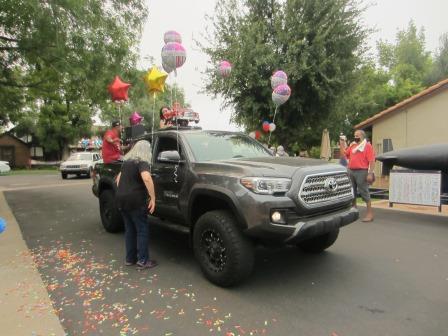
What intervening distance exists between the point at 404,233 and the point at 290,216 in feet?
12.4

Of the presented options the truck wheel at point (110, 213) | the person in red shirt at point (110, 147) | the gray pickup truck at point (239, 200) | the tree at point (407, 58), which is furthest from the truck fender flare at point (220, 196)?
the tree at point (407, 58)

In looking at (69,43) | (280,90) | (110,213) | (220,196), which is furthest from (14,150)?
(220,196)

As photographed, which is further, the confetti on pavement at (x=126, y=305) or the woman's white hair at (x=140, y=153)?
the woman's white hair at (x=140, y=153)

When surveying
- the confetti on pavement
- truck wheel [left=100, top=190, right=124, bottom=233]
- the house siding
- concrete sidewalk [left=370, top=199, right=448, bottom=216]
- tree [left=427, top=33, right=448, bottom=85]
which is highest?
tree [left=427, top=33, right=448, bottom=85]

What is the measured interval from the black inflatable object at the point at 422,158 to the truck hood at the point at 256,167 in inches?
192

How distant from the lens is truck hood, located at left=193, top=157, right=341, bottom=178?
12.7 ft

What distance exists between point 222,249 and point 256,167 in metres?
0.98

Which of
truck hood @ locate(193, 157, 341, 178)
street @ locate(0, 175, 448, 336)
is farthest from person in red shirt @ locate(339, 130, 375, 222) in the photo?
truck hood @ locate(193, 157, 341, 178)

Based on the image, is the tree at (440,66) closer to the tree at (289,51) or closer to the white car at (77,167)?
the tree at (289,51)

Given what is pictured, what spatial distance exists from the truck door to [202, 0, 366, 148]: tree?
999 centimetres

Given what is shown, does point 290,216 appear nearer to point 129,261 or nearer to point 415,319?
point 415,319

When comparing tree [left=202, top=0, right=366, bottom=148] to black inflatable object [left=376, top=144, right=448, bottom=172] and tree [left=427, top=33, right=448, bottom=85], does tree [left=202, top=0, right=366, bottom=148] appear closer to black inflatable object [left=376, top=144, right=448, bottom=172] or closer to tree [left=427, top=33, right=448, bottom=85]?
black inflatable object [left=376, top=144, right=448, bottom=172]

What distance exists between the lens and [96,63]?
1088cm

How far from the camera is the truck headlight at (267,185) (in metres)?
3.75
